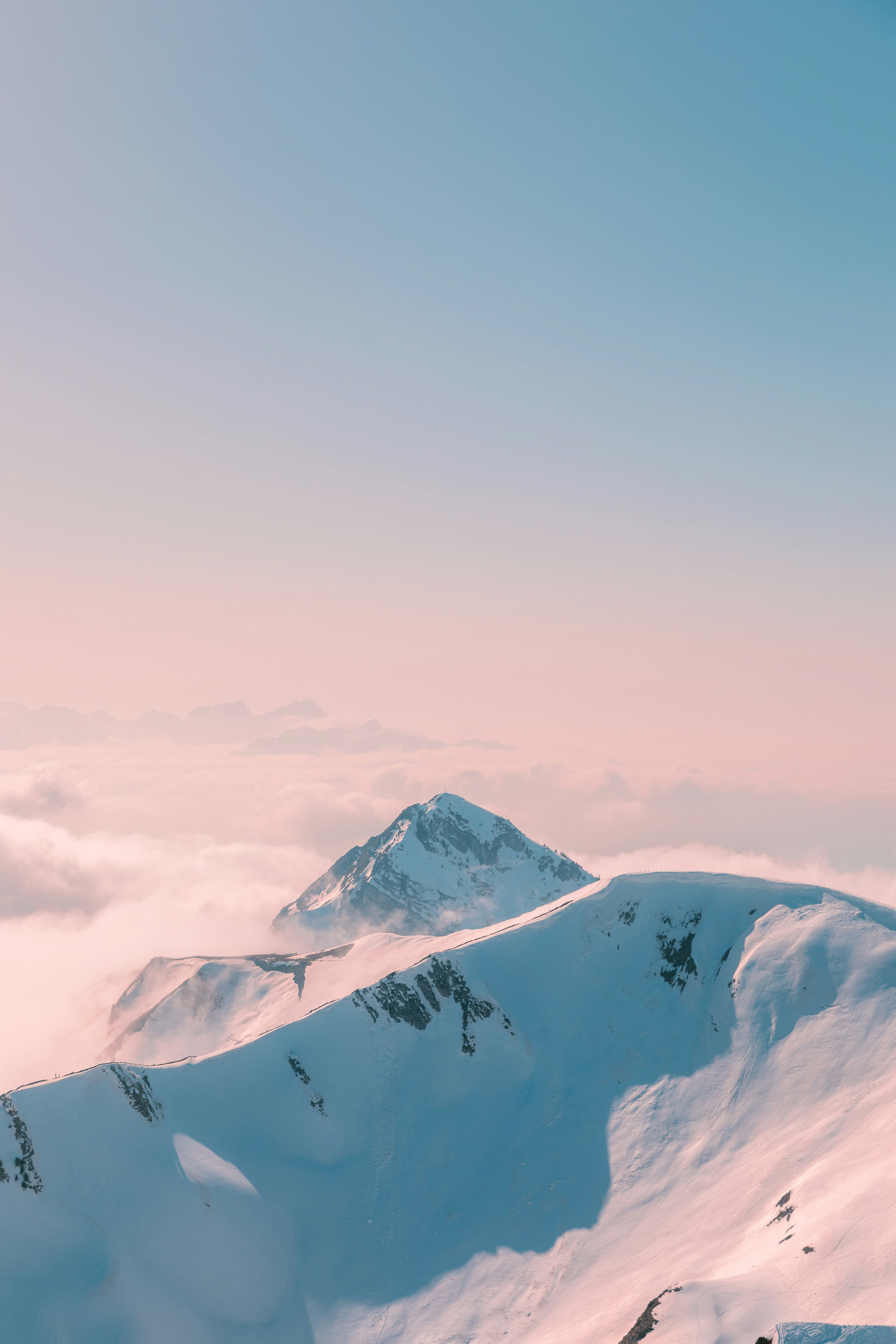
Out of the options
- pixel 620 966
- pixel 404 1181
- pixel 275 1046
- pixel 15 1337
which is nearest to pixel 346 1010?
pixel 275 1046

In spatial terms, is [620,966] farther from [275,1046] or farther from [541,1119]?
[275,1046]

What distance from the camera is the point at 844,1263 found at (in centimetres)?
7375

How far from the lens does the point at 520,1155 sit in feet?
401

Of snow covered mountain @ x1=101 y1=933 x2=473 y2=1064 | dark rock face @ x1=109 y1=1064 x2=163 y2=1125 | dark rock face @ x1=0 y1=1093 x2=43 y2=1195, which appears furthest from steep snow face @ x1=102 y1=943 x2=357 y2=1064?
dark rock face @ x1=0 y1=1093 x2=43 y2=1195

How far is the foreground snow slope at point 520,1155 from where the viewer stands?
8612 cm

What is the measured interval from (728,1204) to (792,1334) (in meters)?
39.0

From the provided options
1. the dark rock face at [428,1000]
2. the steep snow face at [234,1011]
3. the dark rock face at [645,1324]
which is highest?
the dark rock face at [428,1000]

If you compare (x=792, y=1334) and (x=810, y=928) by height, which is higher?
(x=810, y=928)

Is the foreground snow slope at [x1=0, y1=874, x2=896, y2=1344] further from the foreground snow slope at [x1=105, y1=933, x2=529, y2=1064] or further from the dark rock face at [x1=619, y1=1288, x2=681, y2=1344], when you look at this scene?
the foreground snow slope at [x1=105, y1=933, x2=529, y2=1064]

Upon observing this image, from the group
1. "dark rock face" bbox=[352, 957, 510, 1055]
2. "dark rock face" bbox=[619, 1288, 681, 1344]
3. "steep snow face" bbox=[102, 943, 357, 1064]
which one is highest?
"dark rock face" bbox=[352, 957, 510, 1055]

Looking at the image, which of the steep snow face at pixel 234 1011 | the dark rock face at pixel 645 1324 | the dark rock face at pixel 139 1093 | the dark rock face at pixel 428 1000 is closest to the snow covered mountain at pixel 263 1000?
the steep snow face at pixel 234 1011

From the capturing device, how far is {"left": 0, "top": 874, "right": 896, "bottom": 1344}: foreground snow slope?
86125 mm

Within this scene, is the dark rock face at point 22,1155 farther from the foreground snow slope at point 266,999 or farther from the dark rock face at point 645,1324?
the dark rock face at point 645,1324

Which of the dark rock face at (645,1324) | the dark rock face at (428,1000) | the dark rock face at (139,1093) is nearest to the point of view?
the dark rock face at (645,1324)
